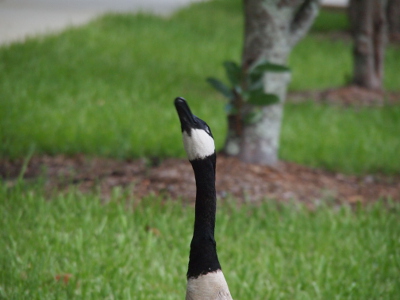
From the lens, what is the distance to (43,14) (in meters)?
11.8

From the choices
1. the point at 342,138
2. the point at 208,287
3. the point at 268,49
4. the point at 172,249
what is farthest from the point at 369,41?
the point at 208,287

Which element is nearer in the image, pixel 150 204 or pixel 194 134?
pixel 194 134

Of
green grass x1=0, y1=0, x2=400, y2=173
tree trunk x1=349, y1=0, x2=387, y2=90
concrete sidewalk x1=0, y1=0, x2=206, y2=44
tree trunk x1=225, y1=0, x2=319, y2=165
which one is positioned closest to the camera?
tree trunk x1=225, y1=0, x2=319, y2=165

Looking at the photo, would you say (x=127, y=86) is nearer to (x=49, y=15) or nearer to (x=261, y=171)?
(x=261, y=171)

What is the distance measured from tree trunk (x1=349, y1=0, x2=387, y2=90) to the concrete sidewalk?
4556mm

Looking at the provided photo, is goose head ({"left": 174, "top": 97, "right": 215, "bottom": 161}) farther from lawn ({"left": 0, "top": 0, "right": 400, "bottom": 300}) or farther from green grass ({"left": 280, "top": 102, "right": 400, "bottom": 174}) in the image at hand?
green grass ({"left": 280, "top": 102, "right": 400, "bottom": 174})

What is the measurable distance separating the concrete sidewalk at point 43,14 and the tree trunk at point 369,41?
14.9 ft

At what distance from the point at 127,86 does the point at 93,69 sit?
0.74m

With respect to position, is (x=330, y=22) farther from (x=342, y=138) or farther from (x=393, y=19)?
(x=342, y=138)

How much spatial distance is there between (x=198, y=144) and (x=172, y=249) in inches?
66.1

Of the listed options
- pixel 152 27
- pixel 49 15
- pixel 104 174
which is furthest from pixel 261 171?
pixel 49 15

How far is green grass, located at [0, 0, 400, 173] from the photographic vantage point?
5086 millimetres

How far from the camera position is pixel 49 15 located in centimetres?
1172

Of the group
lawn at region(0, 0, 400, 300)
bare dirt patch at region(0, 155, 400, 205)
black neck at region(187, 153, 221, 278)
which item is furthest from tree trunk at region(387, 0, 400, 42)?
black neck at region(187, 153, 221, 278)
